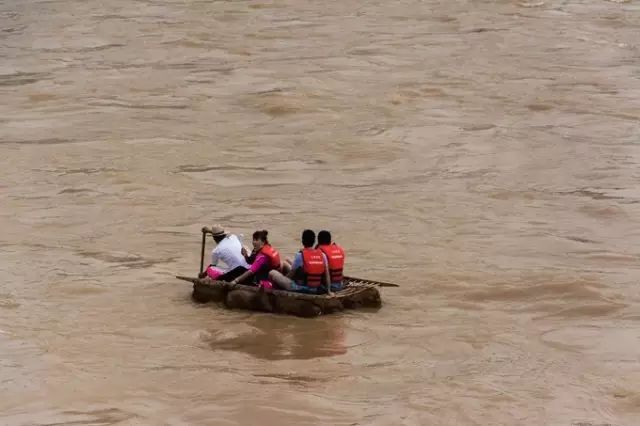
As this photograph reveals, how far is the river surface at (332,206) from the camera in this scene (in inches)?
456

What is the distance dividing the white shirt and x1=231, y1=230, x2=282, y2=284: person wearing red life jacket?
0.19 m

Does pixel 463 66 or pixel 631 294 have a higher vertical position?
pixel 463 66

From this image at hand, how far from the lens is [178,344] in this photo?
41.6 ft

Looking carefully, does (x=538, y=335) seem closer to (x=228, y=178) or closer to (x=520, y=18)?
(x=228, y=178)

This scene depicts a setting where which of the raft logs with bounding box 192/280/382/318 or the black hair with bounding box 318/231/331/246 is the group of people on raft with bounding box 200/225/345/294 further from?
the raft logs with bounding box 192/280/382/318

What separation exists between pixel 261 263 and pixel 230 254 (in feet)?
1.64

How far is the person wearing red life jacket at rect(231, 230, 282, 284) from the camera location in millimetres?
13094

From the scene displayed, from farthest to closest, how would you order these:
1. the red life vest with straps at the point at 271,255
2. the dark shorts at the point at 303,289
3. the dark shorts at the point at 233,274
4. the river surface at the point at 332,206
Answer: the dark shorts at the point at 233,274 < the red life vest with straps at the point at 271,255 < the dark shorts at the point at 303,289 < the river surface at the point at 332,206

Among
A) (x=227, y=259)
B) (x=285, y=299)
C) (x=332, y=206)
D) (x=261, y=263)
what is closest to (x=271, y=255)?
(x=261, y=263)

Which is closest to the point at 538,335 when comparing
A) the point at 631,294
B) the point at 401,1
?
the point at 631,294

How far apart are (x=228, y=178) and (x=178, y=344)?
727 centimetres

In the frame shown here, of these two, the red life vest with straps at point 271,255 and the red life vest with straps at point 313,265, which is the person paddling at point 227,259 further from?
the red life vest with straps at point 313,265

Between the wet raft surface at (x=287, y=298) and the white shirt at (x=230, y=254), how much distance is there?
0.84 ft

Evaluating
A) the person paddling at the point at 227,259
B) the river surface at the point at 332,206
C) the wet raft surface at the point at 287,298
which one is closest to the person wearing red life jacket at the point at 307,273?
the wet raft surface at the point at 287,298
